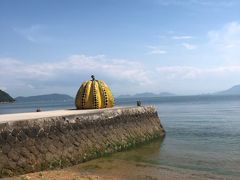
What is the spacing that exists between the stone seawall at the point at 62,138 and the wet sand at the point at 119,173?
0.72 metres

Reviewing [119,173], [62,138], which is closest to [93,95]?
[62,138]

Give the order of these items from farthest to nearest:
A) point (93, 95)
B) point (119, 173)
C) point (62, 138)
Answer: point (93, 95) < point (62, 138) < point (119, 173)

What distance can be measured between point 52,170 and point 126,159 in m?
4.70

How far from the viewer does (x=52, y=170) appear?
17125 millimetres

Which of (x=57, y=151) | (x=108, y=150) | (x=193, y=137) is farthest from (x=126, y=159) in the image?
(x=193, y=137)

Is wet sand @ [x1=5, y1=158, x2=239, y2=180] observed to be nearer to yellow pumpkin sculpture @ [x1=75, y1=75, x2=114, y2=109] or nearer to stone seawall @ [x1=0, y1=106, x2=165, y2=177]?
stone seawall @ [x1=0, y1=106, x2=165, y2=177]

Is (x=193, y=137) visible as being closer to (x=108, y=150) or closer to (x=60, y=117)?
(x=108, y=150)

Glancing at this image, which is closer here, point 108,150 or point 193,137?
point 108,150

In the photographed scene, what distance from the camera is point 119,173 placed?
16984mm

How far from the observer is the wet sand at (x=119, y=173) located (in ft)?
52.0

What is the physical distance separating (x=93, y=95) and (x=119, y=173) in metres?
10.8

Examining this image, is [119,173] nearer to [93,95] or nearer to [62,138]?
[62,138]

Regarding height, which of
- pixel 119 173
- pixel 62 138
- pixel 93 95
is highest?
pixel 93 95

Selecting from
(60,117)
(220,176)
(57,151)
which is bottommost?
(220,176)
